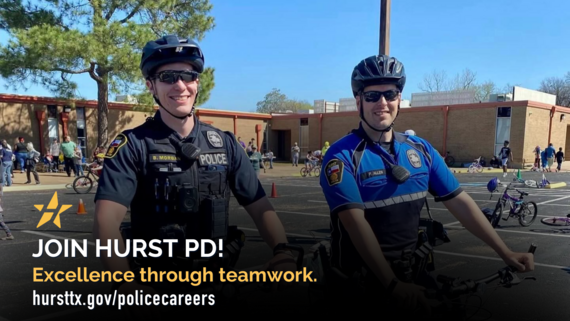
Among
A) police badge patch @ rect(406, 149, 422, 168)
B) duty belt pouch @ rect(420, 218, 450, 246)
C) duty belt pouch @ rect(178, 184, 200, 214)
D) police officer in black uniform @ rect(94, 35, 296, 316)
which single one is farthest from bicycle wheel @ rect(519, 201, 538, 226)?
duty belt pouch @ rect(178, 184, 200, 214)

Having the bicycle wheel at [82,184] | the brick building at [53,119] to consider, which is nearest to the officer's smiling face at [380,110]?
the bicycle wheel at [82,184]

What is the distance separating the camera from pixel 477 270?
580 cm

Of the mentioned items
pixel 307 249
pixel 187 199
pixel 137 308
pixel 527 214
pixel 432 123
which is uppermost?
pixel 432 123

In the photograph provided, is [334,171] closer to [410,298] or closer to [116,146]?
[410,298]

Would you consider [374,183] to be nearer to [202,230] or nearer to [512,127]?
[202,230]

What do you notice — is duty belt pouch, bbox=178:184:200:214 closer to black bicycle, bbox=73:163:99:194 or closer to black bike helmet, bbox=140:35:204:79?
black bike helmet, bbox=140:35:204:79

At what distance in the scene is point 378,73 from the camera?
2.53m

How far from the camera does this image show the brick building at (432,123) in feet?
82.7

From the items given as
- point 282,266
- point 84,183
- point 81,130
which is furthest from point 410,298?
point 81,130

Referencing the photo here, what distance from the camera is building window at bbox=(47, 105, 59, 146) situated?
85.9 ft

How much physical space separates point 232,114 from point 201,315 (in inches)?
1371

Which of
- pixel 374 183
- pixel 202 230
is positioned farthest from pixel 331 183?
pixel 202 230

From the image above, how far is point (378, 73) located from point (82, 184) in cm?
1490

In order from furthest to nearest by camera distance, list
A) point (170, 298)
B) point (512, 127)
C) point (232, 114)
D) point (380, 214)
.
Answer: point (232, 114) < point (512, 127) < point (380, 214) < point (170, 298)
